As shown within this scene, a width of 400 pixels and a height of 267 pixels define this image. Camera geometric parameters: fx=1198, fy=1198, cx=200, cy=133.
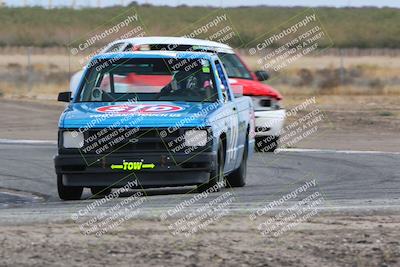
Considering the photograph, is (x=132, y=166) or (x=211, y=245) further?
(x=132, y=166)

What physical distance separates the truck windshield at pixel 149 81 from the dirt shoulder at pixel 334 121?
8.00 meters

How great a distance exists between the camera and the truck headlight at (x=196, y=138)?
11742mm

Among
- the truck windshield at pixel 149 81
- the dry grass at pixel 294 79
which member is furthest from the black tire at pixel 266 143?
the dry grass at pixel 294 79

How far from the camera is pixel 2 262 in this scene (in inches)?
306

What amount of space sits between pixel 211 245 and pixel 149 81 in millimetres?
4941

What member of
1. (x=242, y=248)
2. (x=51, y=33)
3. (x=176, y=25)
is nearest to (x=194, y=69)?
(x=242, y=248)

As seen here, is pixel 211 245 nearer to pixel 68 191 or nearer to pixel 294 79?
pixel 68 191

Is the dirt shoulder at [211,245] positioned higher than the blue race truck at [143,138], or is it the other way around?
the dirt shoulder at [211,245]

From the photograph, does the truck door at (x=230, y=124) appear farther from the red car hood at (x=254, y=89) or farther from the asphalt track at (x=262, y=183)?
the red car hood at (x=254, y=89)

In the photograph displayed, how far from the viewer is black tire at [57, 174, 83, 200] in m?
12.0

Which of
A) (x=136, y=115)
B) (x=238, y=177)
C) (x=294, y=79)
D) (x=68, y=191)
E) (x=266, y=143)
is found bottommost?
(x=294, y=79)

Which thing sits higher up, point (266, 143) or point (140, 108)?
point (140, 108)

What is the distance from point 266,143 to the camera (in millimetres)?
18875
